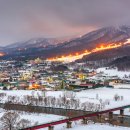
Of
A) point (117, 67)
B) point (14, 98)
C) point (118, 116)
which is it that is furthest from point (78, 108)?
point (117, 67)

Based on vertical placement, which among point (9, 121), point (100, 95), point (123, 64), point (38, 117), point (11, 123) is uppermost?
point (123, 64)

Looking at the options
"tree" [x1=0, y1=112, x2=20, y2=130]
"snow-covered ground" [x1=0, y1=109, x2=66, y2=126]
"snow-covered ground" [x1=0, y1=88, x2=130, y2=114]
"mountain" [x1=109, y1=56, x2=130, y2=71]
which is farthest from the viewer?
"mountain" [x1=109, y1=56, x2=130, y2=71]

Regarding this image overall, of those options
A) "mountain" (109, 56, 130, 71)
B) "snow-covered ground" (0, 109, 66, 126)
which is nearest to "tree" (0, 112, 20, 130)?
"snow-covered ground" (0, 109, 66, 126)

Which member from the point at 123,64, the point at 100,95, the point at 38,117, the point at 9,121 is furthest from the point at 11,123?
the point at 123,64

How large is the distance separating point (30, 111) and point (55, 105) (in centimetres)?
495

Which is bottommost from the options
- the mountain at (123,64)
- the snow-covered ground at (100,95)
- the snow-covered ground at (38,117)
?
the snow-covered ground at (38,117)

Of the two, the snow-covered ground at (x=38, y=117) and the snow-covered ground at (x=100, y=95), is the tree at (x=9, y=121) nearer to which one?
the snow-covered ground at (x=38, y=117)

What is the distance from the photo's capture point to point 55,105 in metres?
58.8

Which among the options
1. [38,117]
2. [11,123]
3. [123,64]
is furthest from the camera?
[123,64]

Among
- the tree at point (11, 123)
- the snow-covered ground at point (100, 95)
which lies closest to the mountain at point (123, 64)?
the snow-covered ground at point (100, 95)

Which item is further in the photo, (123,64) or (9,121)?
(123,64)

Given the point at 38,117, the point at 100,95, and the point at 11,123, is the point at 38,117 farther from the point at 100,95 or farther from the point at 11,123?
the point at 100,95

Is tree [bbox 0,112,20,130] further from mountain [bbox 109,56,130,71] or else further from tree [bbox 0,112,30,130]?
mountain [bbox 109,56,130,71]

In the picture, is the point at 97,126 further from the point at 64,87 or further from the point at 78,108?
the point at 64,87
